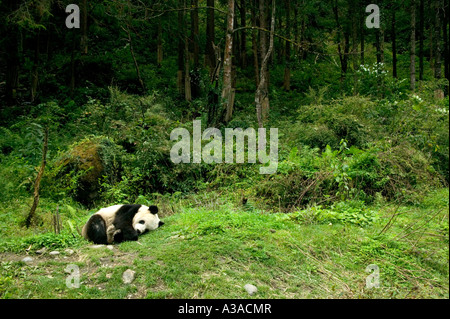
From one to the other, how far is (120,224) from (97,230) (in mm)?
350

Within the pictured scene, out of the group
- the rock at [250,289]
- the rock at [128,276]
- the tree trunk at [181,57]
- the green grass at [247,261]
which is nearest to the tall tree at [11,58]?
the tree trunk at [181,57]

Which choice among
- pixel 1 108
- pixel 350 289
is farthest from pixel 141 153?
pixel 1 108

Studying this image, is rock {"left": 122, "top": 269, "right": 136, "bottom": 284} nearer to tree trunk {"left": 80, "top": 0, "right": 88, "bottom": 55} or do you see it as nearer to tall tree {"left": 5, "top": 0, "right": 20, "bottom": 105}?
tall tree {"left": 5, "top": 0, "right": 20, "bottom": 105}

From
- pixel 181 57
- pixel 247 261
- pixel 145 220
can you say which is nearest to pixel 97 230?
pixel 145 220

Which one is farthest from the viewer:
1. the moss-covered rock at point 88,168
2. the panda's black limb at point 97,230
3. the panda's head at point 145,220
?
the moss-covered rock at point 88,168

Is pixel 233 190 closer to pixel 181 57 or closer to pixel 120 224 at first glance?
pixel 120 224

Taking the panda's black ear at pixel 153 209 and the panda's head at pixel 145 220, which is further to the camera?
the panda's black ear at pixel 153 209

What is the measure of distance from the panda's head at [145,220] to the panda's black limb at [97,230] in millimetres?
481

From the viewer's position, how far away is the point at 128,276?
432 centimetres

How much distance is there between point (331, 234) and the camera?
17.5ft

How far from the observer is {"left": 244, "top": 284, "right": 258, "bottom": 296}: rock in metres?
3.99

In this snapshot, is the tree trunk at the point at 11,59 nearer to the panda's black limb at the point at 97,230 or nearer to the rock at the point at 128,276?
the panda's black limb at the point at 97,230

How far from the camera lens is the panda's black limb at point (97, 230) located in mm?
5402

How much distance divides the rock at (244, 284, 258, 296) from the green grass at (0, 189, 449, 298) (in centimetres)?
6
